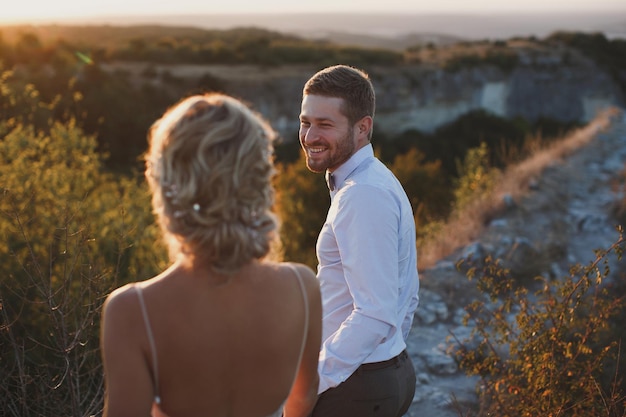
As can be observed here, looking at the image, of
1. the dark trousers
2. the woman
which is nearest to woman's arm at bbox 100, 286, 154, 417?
the woman

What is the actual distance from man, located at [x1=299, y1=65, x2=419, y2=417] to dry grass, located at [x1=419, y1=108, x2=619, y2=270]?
3922 millimetres

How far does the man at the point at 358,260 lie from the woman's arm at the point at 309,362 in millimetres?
225

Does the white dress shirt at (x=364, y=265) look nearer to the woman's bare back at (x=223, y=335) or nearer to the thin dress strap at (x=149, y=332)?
the woman's bare back at (x=223, y=335)

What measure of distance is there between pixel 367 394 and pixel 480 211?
6.03 metres

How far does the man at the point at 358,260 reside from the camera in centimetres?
208

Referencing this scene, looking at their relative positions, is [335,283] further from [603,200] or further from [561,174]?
[561,174]

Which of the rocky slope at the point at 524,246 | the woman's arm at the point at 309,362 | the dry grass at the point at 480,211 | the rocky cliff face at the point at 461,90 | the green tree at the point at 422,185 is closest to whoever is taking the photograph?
the woman's arm at the point at 309,362

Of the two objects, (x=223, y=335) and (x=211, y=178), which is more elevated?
(x=211, y=178)

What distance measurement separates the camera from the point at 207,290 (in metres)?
1.44

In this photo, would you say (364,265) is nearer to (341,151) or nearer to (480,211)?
(341,151)

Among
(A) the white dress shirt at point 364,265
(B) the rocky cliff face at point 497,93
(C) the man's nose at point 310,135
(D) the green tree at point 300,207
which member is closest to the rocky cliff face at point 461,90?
(B) the rocky cliff face at point 497,93

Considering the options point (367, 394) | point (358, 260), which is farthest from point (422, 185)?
point (358, 260)

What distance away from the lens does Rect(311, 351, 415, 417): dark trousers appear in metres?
2.25

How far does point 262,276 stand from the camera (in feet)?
4.96
